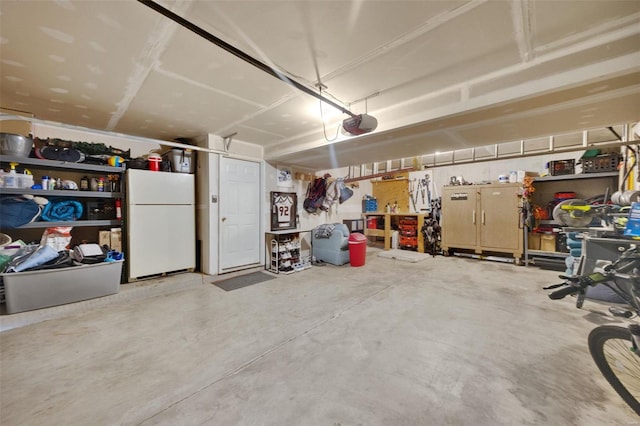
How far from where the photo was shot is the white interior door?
165 inches

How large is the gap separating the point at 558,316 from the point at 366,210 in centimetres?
528

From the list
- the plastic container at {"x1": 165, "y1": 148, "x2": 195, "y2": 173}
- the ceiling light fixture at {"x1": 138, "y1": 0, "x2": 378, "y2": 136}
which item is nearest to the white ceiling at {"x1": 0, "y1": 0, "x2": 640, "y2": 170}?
the ceiling light fixture at {"x1": 138, "y1": 0, "x2": 378, "y2": 136}

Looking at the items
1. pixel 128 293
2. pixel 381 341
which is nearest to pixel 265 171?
pixel 128 293

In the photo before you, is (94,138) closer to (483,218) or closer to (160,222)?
(160,222)

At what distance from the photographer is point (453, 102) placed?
2418 millimetres

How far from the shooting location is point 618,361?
5.62ft

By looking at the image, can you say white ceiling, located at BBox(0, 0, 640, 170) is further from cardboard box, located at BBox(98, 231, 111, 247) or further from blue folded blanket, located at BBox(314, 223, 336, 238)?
blue folded blanket, located at BBox(314, 223, 336, 238)

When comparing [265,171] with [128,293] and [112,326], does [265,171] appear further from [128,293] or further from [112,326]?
[112,326]

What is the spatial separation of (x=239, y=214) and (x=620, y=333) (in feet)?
14.9

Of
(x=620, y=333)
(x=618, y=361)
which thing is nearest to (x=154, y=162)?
(x=620, y=333)

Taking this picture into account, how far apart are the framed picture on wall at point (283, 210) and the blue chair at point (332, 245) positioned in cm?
57

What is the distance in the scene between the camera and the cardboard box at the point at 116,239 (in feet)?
11.4

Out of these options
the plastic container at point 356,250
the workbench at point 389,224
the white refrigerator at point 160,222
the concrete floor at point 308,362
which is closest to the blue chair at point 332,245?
the plastic container at point 356,250

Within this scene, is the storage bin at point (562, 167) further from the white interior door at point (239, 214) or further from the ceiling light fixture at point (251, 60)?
the white interior door at point (239, 214)
